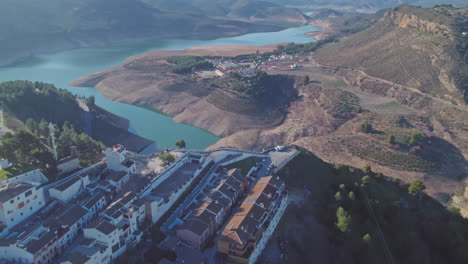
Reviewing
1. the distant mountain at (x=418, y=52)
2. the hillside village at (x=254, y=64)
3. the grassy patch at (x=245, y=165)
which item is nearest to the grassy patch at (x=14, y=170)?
the grassy patch at (x=245, y=165)

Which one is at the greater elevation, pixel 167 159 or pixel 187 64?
pixel 187 64

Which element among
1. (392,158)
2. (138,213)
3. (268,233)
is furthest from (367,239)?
(392,158)

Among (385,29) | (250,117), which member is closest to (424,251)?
(250,117)

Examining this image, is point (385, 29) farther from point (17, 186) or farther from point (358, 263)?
point (17, 186)

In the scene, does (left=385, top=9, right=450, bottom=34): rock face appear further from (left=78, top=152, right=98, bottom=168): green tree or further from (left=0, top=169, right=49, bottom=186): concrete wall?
(left=0, top=169, right=49, bottom=186): concrete wall

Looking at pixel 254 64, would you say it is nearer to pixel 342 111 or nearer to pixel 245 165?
pixel 342 111

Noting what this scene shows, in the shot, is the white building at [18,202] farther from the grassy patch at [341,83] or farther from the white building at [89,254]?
the grassy patch at [341,83]
